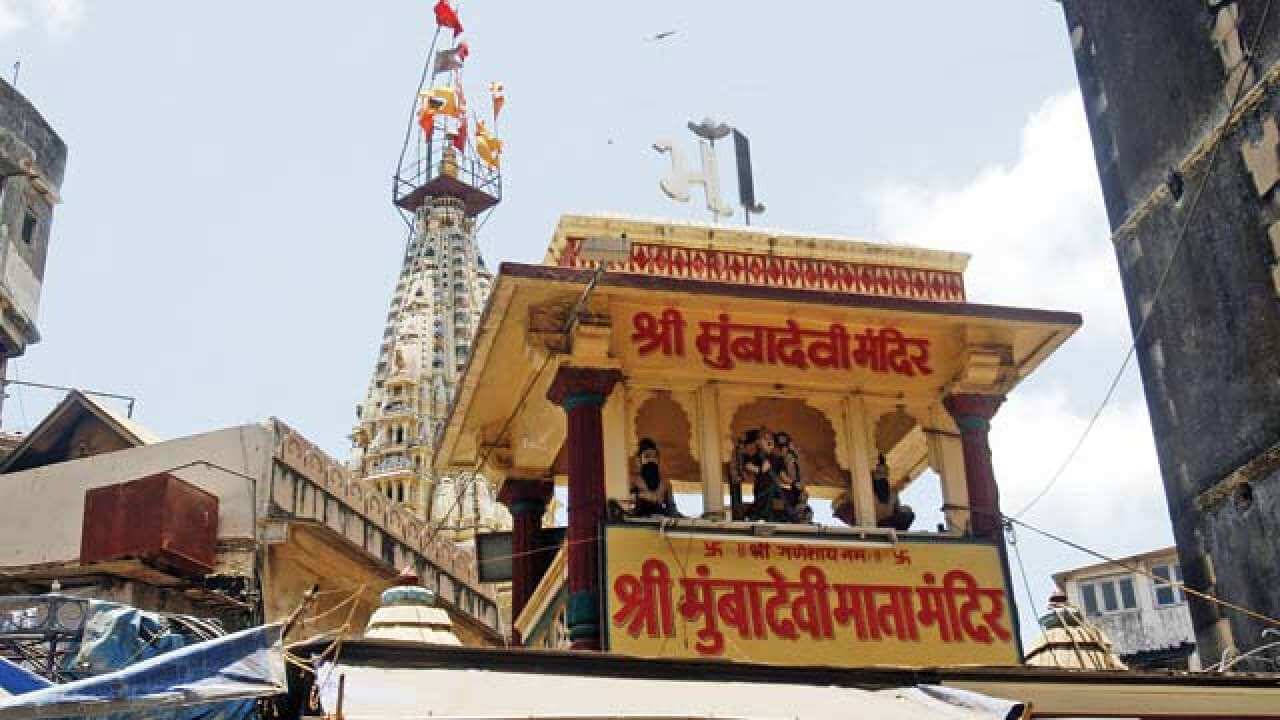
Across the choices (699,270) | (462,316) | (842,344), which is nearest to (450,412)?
(699,270)

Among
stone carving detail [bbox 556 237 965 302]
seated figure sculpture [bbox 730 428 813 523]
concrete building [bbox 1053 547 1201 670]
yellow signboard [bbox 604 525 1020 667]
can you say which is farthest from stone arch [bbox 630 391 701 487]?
concrete building [bbox 1053 547 1201 670]

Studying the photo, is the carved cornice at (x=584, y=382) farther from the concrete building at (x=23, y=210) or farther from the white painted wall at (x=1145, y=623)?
the white painted wall at (x=1145, y=623)

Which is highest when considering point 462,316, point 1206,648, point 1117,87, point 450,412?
point 462,316

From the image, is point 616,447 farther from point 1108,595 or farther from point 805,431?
point 1108,595

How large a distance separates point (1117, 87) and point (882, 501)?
633 centimetres

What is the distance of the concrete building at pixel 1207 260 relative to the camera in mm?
14977

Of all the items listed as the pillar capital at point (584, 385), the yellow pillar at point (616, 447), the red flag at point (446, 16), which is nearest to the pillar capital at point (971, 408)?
the yellow pillar at point (616, 447)

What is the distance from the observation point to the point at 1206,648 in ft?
53.1

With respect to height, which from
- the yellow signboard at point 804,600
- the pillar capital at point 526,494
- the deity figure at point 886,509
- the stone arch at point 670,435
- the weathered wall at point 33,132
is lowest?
the yellow signboard at point 804,600

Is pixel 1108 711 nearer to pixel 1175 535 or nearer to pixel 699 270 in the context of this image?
pixel 699 270

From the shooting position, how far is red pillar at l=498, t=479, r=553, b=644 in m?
16.2

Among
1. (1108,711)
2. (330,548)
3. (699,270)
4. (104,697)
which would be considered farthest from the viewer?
(330,548)

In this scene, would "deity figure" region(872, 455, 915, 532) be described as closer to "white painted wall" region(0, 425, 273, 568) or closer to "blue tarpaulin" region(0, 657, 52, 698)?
"blue tarpaulin" region(0, 657, 52, 698)

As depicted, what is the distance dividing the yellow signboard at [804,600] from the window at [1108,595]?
35.9 m
